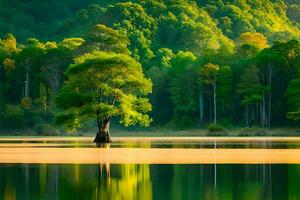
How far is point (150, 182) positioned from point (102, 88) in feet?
138

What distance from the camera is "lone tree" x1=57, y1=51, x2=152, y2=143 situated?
64688mm

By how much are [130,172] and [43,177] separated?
3201mm

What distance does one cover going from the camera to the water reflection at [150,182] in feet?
65.2

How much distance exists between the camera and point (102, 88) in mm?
65000

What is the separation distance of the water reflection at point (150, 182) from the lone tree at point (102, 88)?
3393cm

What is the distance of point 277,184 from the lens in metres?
22.5

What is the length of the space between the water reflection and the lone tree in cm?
3393

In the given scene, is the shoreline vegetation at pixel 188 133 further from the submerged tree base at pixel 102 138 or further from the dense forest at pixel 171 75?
the submerged tree base at pixel 102 138

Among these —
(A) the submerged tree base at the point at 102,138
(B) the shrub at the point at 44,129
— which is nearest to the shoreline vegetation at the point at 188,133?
(B) the shrub at the point at 44,129

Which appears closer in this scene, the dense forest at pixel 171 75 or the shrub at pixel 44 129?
the shrub at pixel 44 129

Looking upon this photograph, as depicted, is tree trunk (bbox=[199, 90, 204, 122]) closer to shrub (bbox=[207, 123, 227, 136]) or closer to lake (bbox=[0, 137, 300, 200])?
shrub (bbox=[207, 123, 227, 136])

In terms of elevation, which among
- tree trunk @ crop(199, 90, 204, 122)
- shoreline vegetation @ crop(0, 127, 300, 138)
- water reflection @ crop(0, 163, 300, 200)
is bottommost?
water reflection @ crop(0, 163, 300, 200)

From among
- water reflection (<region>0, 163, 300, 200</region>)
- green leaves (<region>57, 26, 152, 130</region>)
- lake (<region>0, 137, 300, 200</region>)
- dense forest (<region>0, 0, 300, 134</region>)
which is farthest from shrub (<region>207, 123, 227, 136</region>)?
water reflection (<region>0, 163, 300, 200</region>)

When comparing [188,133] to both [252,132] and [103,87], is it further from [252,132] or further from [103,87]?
[103,87]
